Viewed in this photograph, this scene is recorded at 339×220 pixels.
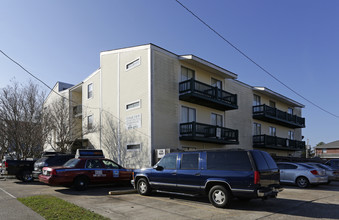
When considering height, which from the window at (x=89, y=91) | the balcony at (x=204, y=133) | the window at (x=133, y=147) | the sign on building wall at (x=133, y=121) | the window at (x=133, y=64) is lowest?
Result: the window at (x=133, y=147)

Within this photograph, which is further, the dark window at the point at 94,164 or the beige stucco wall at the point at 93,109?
the beige stucco wall at the point at 93,109

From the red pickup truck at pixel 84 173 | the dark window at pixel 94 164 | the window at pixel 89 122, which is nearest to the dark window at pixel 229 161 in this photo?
the red pickup truck at pixel 84 173

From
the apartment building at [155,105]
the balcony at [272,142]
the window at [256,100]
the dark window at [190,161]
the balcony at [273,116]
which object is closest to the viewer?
the dark window at [190,161]

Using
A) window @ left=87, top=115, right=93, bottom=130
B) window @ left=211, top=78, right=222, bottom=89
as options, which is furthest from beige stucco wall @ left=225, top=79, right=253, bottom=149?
window @ left=87, top=115, right=93, bottom=130

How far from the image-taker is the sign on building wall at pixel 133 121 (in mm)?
19594

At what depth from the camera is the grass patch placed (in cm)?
722

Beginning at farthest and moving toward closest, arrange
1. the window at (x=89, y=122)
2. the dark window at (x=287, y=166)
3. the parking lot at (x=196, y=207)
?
the window at (x=89, y=122) < the dark window at (x=287, y=166) < the parking lot at (x=196, y=207)

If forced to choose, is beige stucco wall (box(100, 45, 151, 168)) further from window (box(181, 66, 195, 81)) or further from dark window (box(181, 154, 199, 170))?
dark window (box(181, 154, 199, 170))

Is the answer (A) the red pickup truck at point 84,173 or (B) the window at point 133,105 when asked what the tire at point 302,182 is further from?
(B) the window at point 133,105

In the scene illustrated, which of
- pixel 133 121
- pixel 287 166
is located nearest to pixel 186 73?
pixel 133 121

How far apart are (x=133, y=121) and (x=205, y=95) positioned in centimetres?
561

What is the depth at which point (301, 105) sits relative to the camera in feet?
121

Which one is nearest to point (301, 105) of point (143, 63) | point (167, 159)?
point (143, 63)

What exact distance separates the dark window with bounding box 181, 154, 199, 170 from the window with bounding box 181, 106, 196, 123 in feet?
35.4
